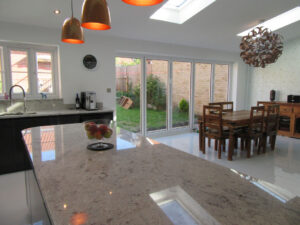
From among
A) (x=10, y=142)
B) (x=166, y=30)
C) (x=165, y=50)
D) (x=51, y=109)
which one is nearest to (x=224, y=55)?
(x=165, y=50)

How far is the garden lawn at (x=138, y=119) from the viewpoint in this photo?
15.6 feet

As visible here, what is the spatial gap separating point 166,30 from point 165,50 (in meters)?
0.75

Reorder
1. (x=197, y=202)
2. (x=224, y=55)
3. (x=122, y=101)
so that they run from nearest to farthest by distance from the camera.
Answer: (x=197, y=202) < (x=122, y=101) < (x=224, y=55)

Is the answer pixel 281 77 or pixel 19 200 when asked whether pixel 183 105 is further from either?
pixel 19 200

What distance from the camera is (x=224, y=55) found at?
19.4 feet

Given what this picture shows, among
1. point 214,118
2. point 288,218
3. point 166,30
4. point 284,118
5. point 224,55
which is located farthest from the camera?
point 224,55

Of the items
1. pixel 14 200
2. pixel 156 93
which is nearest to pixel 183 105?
pixel 156 93

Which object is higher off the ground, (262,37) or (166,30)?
(166,30)

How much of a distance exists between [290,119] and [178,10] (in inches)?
152

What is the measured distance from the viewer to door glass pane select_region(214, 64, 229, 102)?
20.1ft

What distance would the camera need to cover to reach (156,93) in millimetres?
5195

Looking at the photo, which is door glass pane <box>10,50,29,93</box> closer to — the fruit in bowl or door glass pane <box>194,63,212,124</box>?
the fruit in bowl

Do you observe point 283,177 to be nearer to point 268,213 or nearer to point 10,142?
point 268,213

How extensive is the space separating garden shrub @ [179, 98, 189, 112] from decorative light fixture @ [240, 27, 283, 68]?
2195 mm
